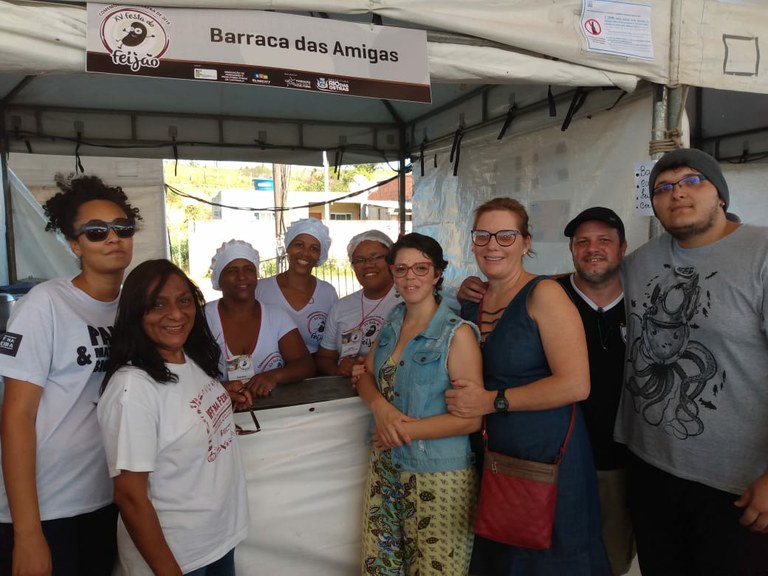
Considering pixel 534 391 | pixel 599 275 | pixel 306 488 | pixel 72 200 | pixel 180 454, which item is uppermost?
pixel 72 200

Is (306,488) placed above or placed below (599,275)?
below

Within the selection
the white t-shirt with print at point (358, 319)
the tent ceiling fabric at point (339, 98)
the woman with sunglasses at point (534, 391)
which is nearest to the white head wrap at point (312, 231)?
A: the white t-shirt with print at point (358, 319)

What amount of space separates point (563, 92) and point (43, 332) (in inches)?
119

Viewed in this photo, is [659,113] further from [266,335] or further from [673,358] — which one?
[266,335]

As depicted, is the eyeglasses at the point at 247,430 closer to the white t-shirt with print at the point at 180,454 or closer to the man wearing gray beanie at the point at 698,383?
the white t-shirt with print at the point at 180,454

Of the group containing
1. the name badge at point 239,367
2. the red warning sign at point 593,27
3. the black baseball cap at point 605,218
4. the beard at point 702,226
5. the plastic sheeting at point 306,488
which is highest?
the red warning sign at point 593,27

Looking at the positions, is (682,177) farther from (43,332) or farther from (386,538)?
(43,332)

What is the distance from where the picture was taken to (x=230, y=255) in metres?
2.49

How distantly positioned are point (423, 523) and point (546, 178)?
2.47m

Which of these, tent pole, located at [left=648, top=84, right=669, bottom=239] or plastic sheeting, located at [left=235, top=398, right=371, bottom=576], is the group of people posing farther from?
tent pole, located at [left=648, top=84, right=669, bottom=239]

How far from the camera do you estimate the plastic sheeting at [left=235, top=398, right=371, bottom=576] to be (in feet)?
6.30

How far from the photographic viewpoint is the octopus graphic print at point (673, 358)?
1.56 meters

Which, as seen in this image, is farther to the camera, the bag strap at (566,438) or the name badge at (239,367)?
the name badge at (239,367)

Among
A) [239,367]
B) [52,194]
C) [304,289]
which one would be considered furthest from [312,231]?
[52,194]
